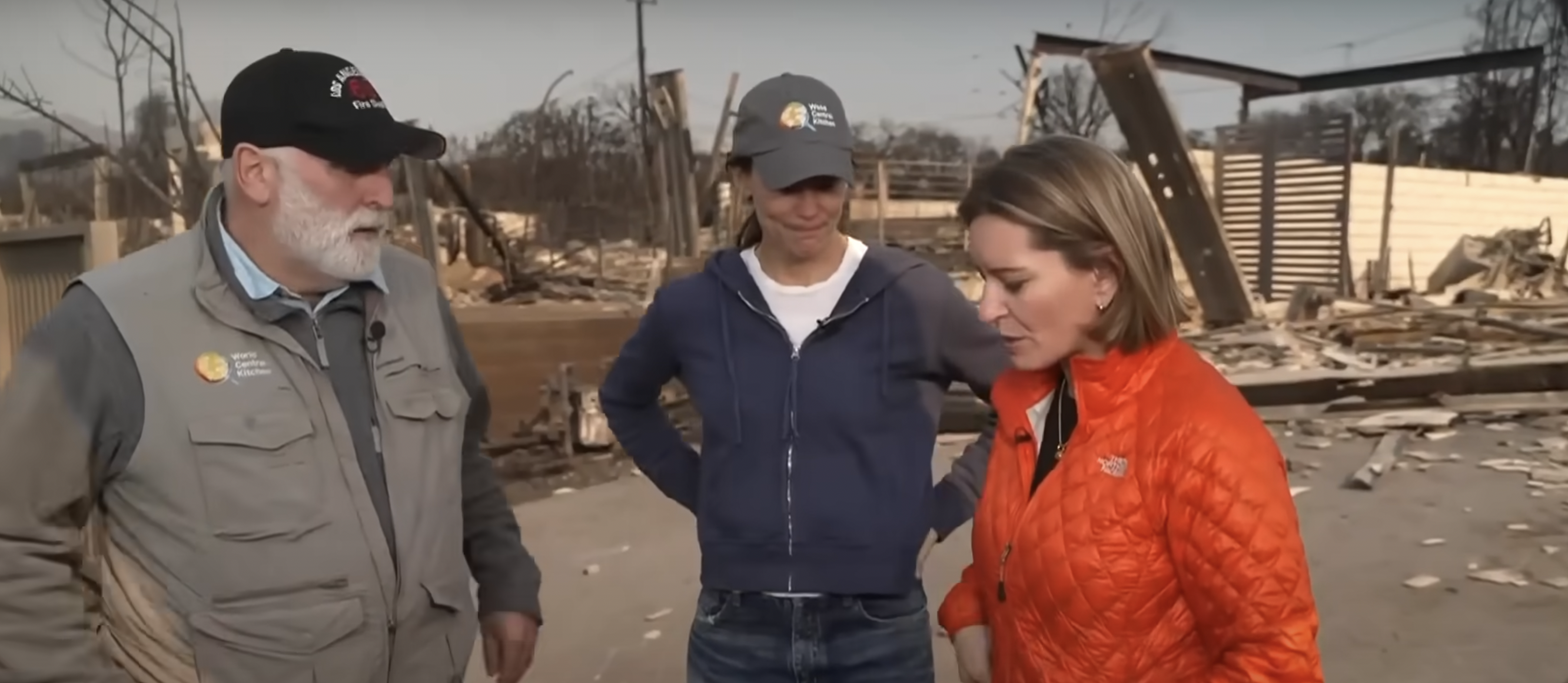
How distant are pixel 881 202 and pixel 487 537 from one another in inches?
559

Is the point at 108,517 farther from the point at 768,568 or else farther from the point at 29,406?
the point at 768,568

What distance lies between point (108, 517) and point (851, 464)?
4.05ft

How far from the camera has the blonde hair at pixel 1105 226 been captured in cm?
167

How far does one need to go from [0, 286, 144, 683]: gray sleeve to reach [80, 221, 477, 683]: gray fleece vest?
1.4 inches

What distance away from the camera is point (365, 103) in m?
1.98

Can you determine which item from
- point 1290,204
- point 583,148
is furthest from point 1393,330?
point 583,148

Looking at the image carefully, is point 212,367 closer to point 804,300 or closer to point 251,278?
point 251,278

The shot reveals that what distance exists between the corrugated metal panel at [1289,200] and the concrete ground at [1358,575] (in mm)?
8998

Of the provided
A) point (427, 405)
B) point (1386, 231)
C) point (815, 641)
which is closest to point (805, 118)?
point (427, 405)

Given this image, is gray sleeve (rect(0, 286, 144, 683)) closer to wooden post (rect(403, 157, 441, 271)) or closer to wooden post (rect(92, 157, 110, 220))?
wooden post (rect(92, 157, 110, 220))

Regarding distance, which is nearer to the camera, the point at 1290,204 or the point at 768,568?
the point at 768,568

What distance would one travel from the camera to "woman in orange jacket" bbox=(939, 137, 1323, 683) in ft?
4.98

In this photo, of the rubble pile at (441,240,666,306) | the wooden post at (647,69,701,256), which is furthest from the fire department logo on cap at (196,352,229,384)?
the rubble pile at (441,240,666,306)

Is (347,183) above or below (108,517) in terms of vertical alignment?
above
